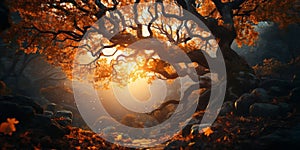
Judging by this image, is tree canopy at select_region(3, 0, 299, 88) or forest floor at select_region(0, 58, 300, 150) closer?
forest floor at select_region(0, 58, 300, 150)

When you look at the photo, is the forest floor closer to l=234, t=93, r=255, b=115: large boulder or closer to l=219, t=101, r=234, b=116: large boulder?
l=234, t=93, r=255, b=115: large boulder

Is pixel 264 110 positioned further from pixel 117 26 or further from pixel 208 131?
pixel 117 26

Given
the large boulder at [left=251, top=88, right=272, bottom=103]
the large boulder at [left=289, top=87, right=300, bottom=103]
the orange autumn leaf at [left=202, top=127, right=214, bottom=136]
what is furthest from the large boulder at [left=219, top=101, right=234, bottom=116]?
the orange autumn leaf at [left=202, top=127, right=214, bottom=136]

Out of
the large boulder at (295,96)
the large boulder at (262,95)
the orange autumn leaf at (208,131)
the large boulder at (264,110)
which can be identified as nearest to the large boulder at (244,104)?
the large boulder at (262,95)

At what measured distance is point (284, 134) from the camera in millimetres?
6582

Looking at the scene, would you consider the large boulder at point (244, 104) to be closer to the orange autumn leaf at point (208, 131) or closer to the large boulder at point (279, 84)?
the large boulder at point (279, 84)

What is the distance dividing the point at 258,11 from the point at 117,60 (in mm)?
10267

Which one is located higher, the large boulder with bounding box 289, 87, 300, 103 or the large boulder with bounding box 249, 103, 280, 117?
the large boulder with bounding box 289, 87, 300, 103

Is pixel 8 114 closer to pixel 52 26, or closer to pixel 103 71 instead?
pixel 52 26

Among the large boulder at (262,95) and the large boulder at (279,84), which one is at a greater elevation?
the large boulder at (279,84)

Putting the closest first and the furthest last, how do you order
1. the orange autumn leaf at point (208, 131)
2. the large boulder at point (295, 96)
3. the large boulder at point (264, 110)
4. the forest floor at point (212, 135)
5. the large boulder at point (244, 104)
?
the forest floor at point (212, 135)
the orange autumn leaf at point (208, 131)
the large boulder at point (264, 110)
the large boulder at point (295, 96)
the large boulder at point (244, 104)

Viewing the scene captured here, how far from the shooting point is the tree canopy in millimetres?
12227

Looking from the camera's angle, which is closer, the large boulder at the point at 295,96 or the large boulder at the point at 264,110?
the large boulder at the point at 264,110

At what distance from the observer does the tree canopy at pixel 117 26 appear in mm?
12227
